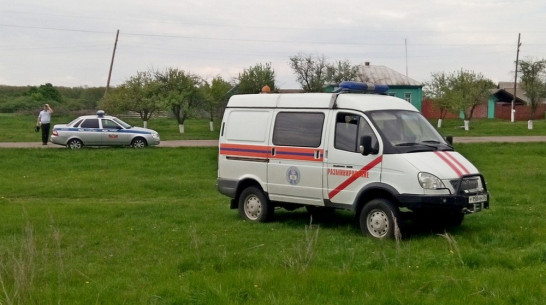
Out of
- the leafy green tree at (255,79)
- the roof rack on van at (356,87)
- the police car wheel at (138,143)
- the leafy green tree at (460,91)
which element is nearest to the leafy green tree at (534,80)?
the leafy green tree at (460,91)

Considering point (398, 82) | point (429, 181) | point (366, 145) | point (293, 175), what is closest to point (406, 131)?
point (366, 145)

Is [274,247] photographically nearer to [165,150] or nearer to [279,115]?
Answer: [279,115]

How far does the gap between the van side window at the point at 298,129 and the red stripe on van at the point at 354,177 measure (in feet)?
2.52

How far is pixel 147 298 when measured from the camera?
6234 millimetres

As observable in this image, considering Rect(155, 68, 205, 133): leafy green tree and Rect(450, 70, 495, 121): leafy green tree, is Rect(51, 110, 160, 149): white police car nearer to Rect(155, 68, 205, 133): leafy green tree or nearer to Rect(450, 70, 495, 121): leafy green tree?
Rect(155, 68, 205, 133): leafy green tree

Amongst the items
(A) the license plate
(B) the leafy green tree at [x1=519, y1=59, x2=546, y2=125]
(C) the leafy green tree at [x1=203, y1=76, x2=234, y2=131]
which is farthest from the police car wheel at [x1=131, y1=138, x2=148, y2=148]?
(B) the leafy green tree at [x1=519, y1=59, x2=546, y2=125]

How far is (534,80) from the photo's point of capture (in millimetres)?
60000

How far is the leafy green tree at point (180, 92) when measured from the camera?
139ft

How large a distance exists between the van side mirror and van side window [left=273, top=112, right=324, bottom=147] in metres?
0.92

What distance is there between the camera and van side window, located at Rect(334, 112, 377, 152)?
33.6 ft

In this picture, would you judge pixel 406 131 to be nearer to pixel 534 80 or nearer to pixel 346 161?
pixel 346 161

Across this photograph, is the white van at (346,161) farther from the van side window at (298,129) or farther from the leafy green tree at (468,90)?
the leafy green tree at (468,90)

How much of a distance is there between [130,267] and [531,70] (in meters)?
59.0

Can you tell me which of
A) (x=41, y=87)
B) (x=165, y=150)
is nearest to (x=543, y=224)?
(x=165, y=150)
